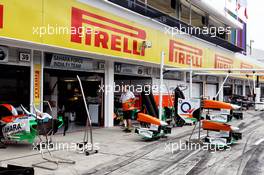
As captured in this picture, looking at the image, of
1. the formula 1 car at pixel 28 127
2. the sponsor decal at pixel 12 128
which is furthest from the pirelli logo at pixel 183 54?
the sponsor decal at pixel 12 128

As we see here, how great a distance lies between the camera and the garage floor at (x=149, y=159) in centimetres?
663

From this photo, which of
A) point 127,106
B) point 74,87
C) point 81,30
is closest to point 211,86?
point 74,87

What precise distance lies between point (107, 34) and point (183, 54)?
22.9ft

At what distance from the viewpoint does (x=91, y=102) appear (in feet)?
45.9

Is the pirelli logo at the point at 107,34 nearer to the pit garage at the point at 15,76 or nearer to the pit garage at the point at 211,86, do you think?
the pit garage at the point at 15,76

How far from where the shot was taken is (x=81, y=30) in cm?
1015

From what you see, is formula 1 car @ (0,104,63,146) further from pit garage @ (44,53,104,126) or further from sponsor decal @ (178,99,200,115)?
sponsor decal @ (178,99,200,115)

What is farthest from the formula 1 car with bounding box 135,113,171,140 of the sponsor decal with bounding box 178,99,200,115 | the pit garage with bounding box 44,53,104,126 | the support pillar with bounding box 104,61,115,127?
the support pillar with bounding box 104,61,115,127

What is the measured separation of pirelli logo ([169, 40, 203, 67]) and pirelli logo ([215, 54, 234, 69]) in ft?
10.5

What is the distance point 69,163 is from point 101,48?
199 inches

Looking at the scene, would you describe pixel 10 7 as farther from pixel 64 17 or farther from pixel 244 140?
pixel 244 140

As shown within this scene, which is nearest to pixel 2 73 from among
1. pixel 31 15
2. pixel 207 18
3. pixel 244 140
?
pixel 31 15

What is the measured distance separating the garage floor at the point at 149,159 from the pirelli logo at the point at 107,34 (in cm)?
332

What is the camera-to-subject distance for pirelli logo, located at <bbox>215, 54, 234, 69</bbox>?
72.8 ft
